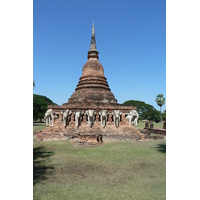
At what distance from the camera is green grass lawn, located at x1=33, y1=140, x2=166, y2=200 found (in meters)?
4.25

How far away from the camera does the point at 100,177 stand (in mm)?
5383

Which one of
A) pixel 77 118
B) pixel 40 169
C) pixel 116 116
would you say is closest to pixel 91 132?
pixel 77 118

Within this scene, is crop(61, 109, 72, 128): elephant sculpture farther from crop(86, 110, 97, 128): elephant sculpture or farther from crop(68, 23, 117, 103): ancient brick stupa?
crop(68, 23, 117, 103): ancient brick stupa

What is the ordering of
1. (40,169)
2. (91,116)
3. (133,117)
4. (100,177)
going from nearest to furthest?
(100,177), (40,169), (91,116), (133,117)

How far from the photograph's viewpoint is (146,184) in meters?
4.86

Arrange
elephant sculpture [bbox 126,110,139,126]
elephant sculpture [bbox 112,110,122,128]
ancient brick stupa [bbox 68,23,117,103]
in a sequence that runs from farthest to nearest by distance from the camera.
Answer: ancient brick stupa [bbox 68,23,117,103], elephant sculpture [bbox 126,110,139,126], elephant sculpture [bbox 112,110,122,128]

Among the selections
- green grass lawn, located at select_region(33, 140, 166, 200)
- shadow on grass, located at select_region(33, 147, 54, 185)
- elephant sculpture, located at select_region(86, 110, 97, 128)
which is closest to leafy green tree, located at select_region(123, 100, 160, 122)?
elephant sculpture, located at select_region(86, 110, 97, 128)

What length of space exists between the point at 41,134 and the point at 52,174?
851 centimetres

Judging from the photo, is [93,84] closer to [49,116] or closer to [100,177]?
[49,116]

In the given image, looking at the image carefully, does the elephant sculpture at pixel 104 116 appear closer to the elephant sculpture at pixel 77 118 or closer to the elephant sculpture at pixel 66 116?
the elephant sculpture at pixel 77 118

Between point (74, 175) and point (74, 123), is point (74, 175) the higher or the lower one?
the lower one

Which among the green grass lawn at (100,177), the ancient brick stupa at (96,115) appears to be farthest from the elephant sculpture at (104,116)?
the green grass lawn at (100,177)

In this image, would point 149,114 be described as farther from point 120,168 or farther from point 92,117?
point 120,168

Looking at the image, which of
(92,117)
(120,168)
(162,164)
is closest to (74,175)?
(120,168)
